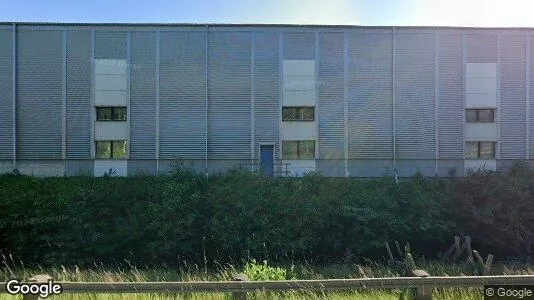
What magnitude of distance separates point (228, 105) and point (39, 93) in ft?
40.7

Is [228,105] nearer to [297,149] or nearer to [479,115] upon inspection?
[297,149]

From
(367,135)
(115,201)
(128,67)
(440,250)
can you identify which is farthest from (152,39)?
(440,250)

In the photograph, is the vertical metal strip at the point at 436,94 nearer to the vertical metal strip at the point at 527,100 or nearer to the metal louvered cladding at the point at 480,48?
the metal louvered cladding at the point at 480,48

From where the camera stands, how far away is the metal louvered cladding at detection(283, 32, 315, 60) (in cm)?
2400

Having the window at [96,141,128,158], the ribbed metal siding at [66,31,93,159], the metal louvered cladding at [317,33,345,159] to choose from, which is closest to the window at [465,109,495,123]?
the metal louvered cladding at [317,33,345,159]

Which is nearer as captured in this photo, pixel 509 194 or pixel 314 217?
pixel 314 217

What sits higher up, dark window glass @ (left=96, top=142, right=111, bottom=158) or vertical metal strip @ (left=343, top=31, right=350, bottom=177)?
vertical metal strip @ (left=343, top=31, right=350, bottom=177)

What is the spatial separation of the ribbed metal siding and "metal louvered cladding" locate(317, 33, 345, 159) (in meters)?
15.5

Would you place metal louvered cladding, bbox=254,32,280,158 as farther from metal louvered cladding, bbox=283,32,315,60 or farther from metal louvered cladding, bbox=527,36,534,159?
metal louvered cladding, bbox=527,36,534,159

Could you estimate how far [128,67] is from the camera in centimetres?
2350

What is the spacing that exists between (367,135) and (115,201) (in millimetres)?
16718

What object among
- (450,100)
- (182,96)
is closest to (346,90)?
(450,100)

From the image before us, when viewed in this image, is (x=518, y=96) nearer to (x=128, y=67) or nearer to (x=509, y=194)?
(x=509, y=194)
